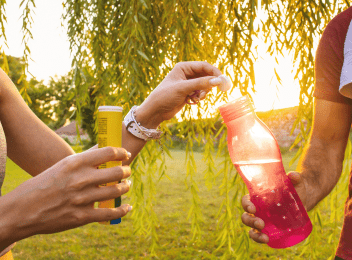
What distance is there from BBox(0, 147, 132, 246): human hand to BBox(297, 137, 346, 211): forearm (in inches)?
30.3

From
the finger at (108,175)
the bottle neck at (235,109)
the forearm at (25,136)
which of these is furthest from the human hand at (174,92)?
the finger at (108,175)

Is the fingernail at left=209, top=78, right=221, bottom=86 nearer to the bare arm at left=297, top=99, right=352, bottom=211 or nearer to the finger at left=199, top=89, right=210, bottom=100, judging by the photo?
the finger at left=199, top=89, right=210, bottom=100

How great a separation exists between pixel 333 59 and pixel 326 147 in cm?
35

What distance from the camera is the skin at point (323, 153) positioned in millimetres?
1132

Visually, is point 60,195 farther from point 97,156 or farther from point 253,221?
point 253,221

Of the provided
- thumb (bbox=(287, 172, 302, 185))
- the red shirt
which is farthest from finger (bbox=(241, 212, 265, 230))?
the red shirt

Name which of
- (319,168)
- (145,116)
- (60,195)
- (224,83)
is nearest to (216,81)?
(224,83)

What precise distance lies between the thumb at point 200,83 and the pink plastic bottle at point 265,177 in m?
0.13

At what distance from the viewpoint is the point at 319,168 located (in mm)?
1167

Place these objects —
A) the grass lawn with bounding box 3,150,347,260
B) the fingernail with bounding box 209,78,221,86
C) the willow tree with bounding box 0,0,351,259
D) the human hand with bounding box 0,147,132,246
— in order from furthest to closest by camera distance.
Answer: the grass lawn with bounding box 3,150,347,260 < the willow tree with bounding box 0,0,351,259 < the fingernail with bounding box 209,78,221,86 < the human hand with bounding box 0,147,132,246

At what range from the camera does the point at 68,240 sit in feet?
13.7

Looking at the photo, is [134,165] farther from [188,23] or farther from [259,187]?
[259,187]

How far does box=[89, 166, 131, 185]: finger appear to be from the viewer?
2.36 ft

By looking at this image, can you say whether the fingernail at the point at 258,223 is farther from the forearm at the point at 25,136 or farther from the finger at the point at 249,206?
the forearm at the point at 25,136
